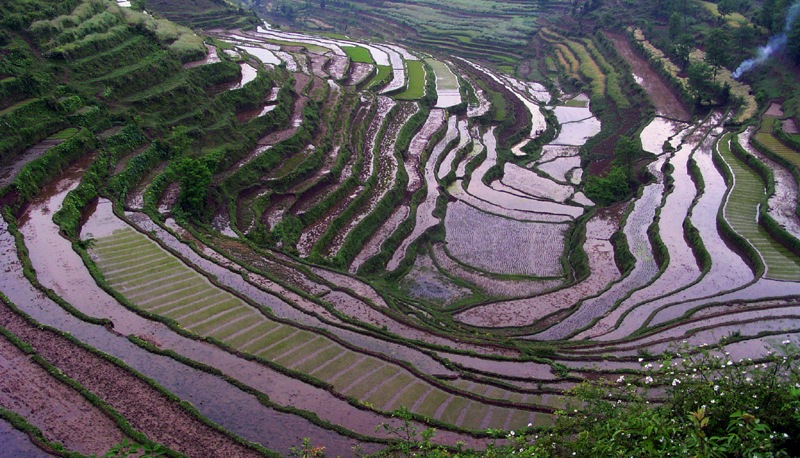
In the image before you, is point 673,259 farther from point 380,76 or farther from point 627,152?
point 380,76

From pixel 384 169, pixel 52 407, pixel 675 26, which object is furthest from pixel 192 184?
pixel 675 26

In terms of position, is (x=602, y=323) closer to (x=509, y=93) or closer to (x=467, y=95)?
(x=467, y=95)

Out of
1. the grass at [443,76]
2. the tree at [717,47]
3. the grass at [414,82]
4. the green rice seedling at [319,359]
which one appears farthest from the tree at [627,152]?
the green rice seedling at [319,359]

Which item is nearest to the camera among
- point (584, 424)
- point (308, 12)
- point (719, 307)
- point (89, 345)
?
point (584, 424)

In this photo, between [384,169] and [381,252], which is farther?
[384,169]

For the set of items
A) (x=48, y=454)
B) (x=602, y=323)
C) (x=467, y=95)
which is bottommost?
(x=48, y=454)

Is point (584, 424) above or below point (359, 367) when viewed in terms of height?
→ above

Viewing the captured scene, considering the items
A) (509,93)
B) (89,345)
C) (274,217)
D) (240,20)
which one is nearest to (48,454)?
(89,345)
